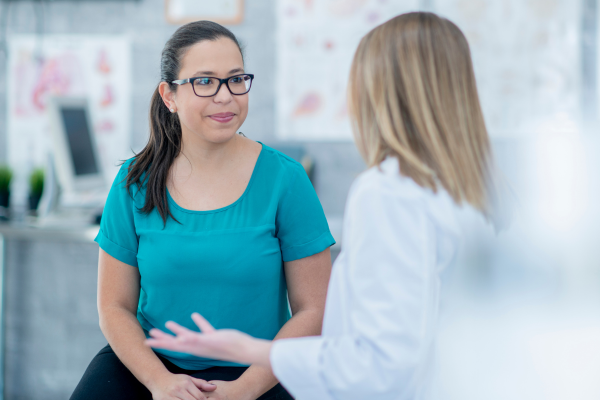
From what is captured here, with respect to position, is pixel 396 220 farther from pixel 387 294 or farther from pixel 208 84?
pixel 208 84

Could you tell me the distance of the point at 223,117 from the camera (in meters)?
1.11

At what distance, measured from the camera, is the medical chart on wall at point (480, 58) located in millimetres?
2463

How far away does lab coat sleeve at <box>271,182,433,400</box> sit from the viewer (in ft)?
2.20

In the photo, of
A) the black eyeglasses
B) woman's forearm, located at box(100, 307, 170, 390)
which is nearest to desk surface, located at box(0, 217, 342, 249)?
woman's forearm, located at box(100, 307, 170, 390)

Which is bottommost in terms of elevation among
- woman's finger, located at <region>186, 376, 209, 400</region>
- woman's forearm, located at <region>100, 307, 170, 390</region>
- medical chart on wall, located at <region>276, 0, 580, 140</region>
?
woman's finger, located at <region>186, 376, 209, 400</region>

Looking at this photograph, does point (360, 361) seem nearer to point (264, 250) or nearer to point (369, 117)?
point (369, 117)

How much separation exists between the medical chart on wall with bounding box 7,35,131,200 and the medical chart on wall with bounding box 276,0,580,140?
803 millimetres

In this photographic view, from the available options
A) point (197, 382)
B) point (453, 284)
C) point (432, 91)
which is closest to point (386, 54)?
point (432, 91)

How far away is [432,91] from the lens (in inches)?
29.5

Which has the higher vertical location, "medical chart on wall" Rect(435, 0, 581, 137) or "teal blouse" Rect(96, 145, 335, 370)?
"medical chart on wall" Rect(435, 0, 581, 137)

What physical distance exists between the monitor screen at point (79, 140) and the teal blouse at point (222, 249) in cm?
114

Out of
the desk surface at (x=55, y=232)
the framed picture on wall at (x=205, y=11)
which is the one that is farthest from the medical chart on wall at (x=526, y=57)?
the desk surface at (x=55, y=232)

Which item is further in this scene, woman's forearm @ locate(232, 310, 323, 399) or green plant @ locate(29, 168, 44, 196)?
green plant @ locate(29, 168, 44, 196)

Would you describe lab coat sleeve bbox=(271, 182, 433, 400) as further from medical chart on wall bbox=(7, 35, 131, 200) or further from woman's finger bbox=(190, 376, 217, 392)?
medical chart on wall bbox=(7, 35, 131, 200)
